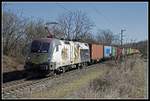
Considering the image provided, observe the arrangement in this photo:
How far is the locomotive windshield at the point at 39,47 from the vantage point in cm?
2520

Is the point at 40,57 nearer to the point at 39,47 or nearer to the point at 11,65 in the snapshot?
the point at 39,47

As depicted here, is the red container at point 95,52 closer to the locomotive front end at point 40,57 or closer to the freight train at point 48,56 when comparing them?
the freight train at point 48,56

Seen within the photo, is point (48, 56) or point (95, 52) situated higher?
point (48, 56)

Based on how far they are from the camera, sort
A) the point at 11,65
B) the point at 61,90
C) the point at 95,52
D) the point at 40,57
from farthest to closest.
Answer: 1. the point at 95,52
2. the point at 11,65
3. the point at 40,57
4. the point at 61,90

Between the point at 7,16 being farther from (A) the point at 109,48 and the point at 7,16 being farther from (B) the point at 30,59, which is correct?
(B) the point at 30,59

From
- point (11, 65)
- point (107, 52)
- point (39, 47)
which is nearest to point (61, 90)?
point (39, 47)

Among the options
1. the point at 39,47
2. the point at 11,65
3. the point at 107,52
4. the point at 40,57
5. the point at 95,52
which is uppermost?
the point at 39,47

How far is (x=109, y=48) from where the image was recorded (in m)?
59.3

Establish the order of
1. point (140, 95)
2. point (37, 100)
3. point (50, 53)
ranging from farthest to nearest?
point (50, 53), point (140, 95), point (37, 100)

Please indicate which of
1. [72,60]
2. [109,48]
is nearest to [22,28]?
[109,48]

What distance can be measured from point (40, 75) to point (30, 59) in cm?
218

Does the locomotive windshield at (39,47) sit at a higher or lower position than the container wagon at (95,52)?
higher

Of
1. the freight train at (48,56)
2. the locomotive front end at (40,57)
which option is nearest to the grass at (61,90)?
the locomotive front end at (40,57)

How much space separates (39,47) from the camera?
25375mm
